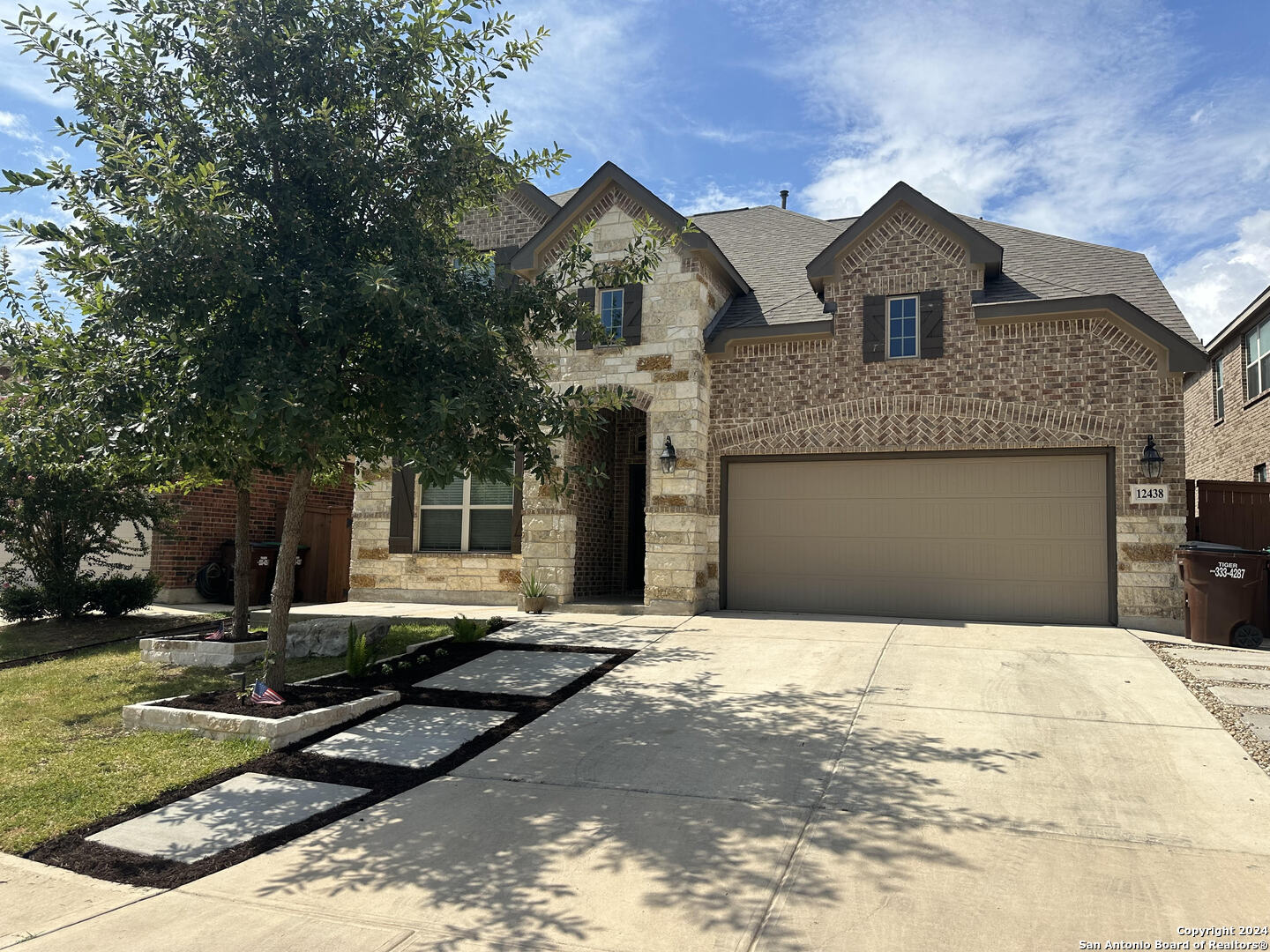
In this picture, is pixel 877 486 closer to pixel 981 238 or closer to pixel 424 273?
pixel 981 238

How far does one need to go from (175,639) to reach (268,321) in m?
5.35

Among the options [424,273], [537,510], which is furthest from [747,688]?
[537,510]

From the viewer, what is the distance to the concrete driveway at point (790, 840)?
A: 144 inches

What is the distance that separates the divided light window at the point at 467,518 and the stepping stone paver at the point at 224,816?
8.43m

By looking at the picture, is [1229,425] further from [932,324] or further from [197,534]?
[197,534]

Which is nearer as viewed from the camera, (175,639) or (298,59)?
(298,59)

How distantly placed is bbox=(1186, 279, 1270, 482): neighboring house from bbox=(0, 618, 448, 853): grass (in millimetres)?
17179

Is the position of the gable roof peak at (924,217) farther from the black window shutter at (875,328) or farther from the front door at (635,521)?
the front door at (635,521)

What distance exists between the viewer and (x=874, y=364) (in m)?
12.4

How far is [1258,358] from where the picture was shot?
56.3 feet

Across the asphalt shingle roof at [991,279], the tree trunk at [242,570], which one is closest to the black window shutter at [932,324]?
the asphalt shingle roof at [991,279]

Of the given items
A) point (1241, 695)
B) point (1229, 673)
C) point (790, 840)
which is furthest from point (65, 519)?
point (1229, 673)

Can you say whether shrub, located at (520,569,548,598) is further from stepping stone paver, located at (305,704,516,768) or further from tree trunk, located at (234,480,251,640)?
stepping stone paver, located at (305,704,516,768)

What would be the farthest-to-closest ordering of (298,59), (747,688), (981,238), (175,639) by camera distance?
1. (981,238)
2. (175,639)
3. (747,688)
4. (298,59)
